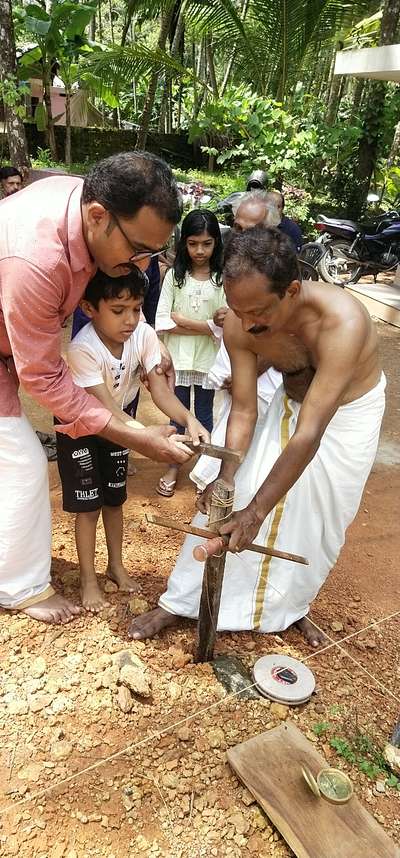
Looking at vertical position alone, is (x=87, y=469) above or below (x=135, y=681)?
above

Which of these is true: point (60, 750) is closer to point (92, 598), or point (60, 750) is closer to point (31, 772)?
point (31, 772)

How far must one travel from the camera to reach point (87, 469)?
2.32m

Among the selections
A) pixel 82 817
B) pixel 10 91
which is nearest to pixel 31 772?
pixel 82 817

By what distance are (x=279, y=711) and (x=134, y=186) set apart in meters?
1.81

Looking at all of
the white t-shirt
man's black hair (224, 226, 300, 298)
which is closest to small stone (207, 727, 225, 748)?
the white t-shirt

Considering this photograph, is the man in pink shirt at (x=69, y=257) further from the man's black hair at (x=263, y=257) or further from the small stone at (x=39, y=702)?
the small stone at (x=39, y=702)

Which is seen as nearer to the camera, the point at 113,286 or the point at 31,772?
the point at 31,772

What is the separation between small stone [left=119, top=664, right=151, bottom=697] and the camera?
214 cm

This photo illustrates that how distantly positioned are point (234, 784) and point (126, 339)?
1.55 meters

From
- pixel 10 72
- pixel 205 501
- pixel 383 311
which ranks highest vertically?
pixel 10 72

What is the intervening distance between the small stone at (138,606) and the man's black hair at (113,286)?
127 cm

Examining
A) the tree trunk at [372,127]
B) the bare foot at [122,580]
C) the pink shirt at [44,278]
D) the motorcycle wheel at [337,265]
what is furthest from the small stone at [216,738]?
the tree trunk at [372,127]

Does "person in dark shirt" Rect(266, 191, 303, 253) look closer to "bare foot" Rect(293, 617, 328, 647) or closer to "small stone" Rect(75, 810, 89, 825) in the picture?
"bare foot" Rect(293, 617, 328, 647)

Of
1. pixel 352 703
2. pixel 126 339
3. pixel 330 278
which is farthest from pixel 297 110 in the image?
pixel 352 703
